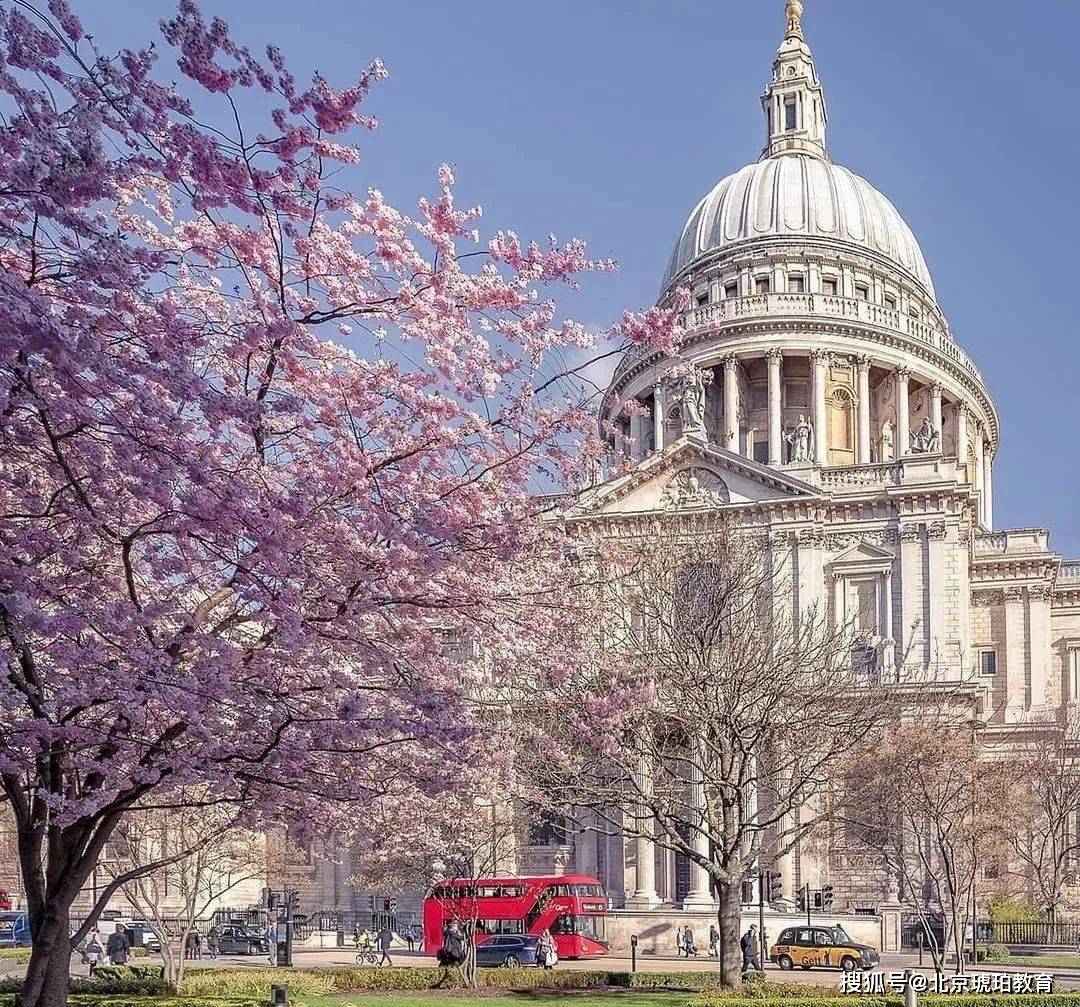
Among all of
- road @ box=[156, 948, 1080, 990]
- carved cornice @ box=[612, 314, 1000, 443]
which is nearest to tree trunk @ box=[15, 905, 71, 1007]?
road @ box=[156, 948, 1080, 990]

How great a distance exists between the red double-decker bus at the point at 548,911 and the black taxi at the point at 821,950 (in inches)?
326

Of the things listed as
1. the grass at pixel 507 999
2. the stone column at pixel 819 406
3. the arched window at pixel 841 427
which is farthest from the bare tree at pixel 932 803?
the arched window at pixel 841 427

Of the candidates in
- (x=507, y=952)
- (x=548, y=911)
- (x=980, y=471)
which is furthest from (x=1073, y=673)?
(x=507, y=952)

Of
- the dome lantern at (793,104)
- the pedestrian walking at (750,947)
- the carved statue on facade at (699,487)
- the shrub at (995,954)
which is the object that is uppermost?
the dome lantern at (793,104)

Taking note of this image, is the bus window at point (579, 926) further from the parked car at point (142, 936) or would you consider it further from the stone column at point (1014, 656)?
the stone column at point (1014, 656)

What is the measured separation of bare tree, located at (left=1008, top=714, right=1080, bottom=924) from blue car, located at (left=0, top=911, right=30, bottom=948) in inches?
1620

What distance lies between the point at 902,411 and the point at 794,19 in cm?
3805

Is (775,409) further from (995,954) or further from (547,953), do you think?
(547,953)

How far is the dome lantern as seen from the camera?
112500mm

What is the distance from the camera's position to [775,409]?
91.7 m

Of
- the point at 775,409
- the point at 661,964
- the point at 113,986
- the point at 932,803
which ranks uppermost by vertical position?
the point at 775,409

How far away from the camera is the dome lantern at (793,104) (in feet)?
369

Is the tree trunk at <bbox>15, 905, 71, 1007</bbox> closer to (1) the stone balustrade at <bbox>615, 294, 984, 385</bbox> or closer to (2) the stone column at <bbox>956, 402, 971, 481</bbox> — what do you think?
(1) the stone balustrade at <bbox>615, 294, 984, 385</bbox>

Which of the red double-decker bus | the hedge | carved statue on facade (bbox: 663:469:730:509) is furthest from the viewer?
carved statue on facade (bbox: 663:469:730:509)
